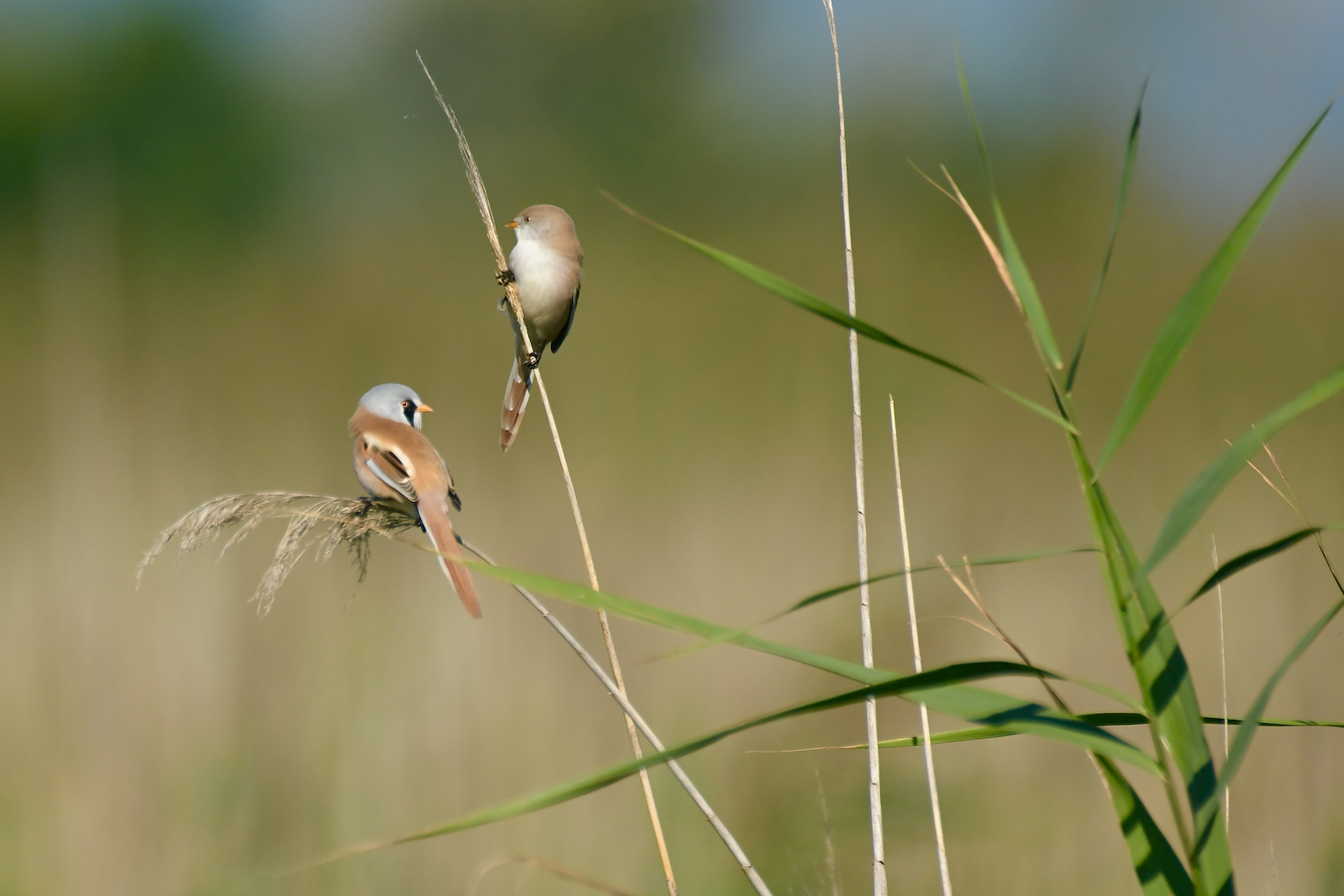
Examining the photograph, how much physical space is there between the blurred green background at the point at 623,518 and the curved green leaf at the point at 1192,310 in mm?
806

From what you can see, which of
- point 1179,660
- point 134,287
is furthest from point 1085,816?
point 134,287

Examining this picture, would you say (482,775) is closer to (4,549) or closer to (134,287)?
(4,549)

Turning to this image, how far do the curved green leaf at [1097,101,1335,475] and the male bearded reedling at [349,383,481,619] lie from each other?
140 cm

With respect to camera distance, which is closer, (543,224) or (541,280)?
(541,280)

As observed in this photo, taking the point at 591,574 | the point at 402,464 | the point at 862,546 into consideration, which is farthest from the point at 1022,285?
the point at 402,464

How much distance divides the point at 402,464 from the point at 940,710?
69.9 inches

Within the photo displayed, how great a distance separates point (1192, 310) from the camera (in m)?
0.85

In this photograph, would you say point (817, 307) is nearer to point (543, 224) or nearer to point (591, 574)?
point (591, 574)

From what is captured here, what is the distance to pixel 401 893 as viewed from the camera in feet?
8.60

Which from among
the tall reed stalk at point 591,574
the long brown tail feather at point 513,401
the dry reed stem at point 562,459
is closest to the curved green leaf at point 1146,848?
the tall reed stalk at point 591,574

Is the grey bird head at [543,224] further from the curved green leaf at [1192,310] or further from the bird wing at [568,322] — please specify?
the curved green leaf at [1192,310]

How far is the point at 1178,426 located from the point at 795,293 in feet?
13.9

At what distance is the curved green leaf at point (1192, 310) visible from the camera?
0.85 meters

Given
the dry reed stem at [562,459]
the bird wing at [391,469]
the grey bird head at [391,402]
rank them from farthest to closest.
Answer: the grey bird head at [391,402] < the bird wing at [391,469] < the dry reed stem at [562,459]
